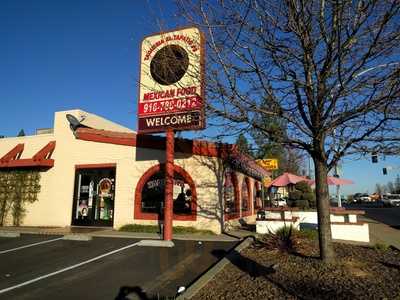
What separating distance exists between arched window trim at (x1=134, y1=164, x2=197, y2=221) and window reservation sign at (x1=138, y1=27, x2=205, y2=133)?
2.59 meters

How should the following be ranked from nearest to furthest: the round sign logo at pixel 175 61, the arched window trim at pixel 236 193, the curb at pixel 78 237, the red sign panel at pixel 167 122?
the round sign logo at pixel 175 61
the red sign panel at pixel 167 122
the curb at pixel 78 237
the arched window trim at pixel 236 193

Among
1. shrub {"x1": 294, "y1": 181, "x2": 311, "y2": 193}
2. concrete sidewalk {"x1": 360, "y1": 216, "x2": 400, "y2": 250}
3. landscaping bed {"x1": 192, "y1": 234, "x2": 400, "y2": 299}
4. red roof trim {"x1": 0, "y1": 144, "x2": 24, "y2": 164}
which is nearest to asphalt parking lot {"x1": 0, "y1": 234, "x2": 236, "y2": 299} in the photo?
landscaping bed {"x1": 192, "y1": 234, "x2": 400, "y2": 299}

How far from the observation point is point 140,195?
49.9 ft

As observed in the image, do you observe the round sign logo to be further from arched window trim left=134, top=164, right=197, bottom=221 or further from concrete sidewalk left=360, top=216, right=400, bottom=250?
concrete sidewalk left=360, top=216, right=400, bottom=250

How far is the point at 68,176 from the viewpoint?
1680 cm

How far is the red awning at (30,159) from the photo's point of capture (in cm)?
1675

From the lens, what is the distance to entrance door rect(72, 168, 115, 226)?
16.0 meters

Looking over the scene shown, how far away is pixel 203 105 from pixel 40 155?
38.5 feet

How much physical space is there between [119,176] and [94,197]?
5.49 feet

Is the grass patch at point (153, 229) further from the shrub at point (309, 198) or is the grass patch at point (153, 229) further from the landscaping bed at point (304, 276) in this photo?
the shrub at point (309, 198)

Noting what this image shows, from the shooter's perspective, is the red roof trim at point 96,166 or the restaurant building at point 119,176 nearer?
the restaurant building at point 119,176

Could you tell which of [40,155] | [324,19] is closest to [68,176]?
[40,155]

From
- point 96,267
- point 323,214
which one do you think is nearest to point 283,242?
point 323,214

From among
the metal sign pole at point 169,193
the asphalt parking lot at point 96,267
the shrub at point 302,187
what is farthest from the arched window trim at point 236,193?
the asphalt parking lot at point 96,267
